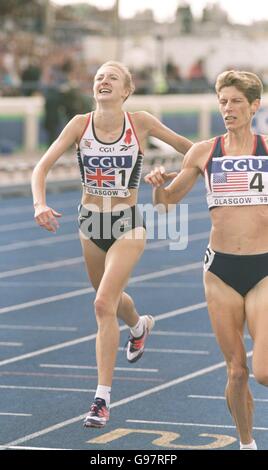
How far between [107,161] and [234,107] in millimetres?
1580

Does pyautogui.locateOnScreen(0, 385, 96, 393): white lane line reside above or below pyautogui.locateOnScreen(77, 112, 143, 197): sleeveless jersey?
below

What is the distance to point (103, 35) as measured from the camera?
4834 centimetres

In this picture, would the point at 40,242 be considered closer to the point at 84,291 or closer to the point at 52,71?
the point at 84,291

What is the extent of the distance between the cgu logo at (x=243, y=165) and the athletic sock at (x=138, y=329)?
2853mm

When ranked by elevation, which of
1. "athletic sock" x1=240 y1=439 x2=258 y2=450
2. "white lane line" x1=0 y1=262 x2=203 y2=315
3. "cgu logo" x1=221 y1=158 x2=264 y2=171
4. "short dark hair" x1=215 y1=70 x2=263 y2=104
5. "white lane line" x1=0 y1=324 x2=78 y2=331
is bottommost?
"athletic sock" x1=240 y1=439 x2=258 y2=450

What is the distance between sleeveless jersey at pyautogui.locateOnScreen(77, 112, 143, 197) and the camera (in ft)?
31.1

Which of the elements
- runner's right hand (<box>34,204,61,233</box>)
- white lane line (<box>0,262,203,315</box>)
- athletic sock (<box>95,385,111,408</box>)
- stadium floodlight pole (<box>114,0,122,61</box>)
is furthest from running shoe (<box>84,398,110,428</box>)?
stadium floodlight pole (<box>114,0,122,61</box>)

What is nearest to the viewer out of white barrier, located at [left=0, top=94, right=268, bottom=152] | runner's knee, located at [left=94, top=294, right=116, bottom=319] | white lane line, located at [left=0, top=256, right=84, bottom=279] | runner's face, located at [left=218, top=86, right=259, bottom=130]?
runner's face, located at [left=218, top=86, right=259, bottom=130]

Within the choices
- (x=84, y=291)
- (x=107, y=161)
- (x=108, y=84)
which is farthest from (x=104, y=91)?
(x=84, y=291)

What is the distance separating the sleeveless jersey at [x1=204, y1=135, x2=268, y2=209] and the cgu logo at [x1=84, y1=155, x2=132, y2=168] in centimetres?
140

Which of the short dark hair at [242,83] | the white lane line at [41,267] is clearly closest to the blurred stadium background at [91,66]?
the white lane line at [41,267]

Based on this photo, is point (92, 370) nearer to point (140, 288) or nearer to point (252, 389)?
point (252, 389)

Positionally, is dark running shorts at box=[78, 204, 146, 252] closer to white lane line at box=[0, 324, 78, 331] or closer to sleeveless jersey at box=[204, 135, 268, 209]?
sleeveless jersey at box=[204, 135, 268, 209]

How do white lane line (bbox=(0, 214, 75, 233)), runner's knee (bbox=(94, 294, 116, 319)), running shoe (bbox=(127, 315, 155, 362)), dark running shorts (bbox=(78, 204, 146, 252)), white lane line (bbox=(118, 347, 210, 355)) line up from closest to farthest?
1. runner's knee (bbox=(94, 294, 116, 319))
2. dark running shorts (bbox=(78, 204, 146, 252))
3. running shoe (bbox=(127, 315, 155, 362))
4. white lane line (bbox=(118, 347, 210, 355))
5. white lane line (bbox=(0, 214, 75, 233))
